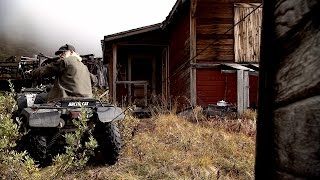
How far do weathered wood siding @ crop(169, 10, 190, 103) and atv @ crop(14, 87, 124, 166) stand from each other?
20.5ft

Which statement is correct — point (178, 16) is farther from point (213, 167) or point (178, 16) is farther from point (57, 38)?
point (57, 38)

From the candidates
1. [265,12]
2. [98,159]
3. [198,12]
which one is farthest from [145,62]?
[265,12]

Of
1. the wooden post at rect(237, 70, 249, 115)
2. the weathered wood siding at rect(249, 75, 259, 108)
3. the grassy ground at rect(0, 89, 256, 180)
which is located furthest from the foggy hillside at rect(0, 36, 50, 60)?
the grassy ground at rect(0, 89, 256, 180)

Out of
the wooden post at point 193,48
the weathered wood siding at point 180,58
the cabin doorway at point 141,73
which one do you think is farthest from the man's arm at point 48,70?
the cabin doorway at point 141,73

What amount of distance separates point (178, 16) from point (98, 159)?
8.92 meters

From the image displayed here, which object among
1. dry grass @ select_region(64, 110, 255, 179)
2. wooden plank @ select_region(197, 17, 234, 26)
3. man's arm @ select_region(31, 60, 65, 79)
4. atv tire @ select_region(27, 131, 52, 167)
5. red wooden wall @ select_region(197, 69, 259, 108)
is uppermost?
wooden plank @ select_region(197, 17, 234, 26)

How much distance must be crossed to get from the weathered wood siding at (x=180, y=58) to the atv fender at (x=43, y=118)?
6.75 m

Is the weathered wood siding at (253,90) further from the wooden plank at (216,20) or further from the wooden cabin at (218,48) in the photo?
the wooden plank at (216,20)

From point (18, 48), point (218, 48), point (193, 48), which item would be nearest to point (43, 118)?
point (193, 48)

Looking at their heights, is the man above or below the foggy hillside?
below

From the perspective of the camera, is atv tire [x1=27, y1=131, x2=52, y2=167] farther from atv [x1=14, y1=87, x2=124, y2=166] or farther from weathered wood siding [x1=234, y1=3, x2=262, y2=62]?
weathered wood siding [x1=234, y1=3, x2=262, y2=62]

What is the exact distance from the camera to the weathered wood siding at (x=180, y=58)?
12883 millimetres

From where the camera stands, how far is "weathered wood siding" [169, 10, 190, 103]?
1288cm

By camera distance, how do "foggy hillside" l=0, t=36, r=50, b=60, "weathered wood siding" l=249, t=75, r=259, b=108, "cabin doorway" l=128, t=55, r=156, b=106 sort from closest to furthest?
1. "weathered wood siding" l=249, t=75, r=259, b=108
2. "cabin doorway" l=128, t=55, r=156, b=106
3. "foggy hillside" l=0, t=36, r=50, b=60
